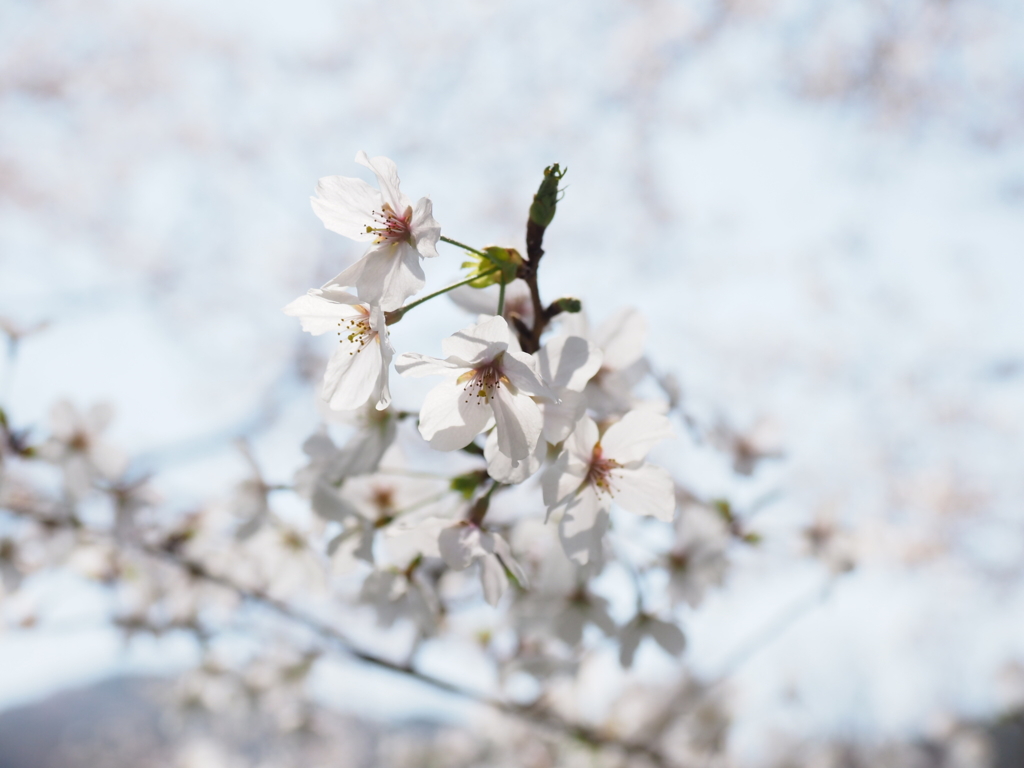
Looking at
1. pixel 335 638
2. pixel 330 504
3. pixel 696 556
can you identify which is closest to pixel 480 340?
pixel 330 504

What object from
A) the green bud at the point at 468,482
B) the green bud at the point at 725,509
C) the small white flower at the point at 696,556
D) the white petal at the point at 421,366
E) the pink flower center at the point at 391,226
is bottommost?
the white petal at the point at 421,366

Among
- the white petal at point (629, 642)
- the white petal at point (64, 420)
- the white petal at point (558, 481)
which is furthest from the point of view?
the white petal at point (64, 420)

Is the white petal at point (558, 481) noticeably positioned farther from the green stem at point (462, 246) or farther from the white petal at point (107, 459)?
the white petal at point (107, 459)

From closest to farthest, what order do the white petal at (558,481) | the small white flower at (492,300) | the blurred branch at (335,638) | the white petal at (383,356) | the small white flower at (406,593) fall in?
the white petal at (383,356)
the white petal at (558,481)
the small white flower at (492,300)
the small white flower at (406,593)
the blurred branch at (335,638)

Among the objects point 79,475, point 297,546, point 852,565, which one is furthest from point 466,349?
point 852,565

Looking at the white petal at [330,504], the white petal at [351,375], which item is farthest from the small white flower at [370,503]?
the white petal at [351,375]

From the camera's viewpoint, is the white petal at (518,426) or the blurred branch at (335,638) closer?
the white petal at (518,426)

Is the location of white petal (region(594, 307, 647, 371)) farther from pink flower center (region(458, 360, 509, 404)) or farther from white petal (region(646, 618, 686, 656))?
white petal (region(646, 618, 686, 656))

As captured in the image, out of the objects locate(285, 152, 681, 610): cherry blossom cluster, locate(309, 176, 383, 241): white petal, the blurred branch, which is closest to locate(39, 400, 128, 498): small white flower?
the blurred branch
